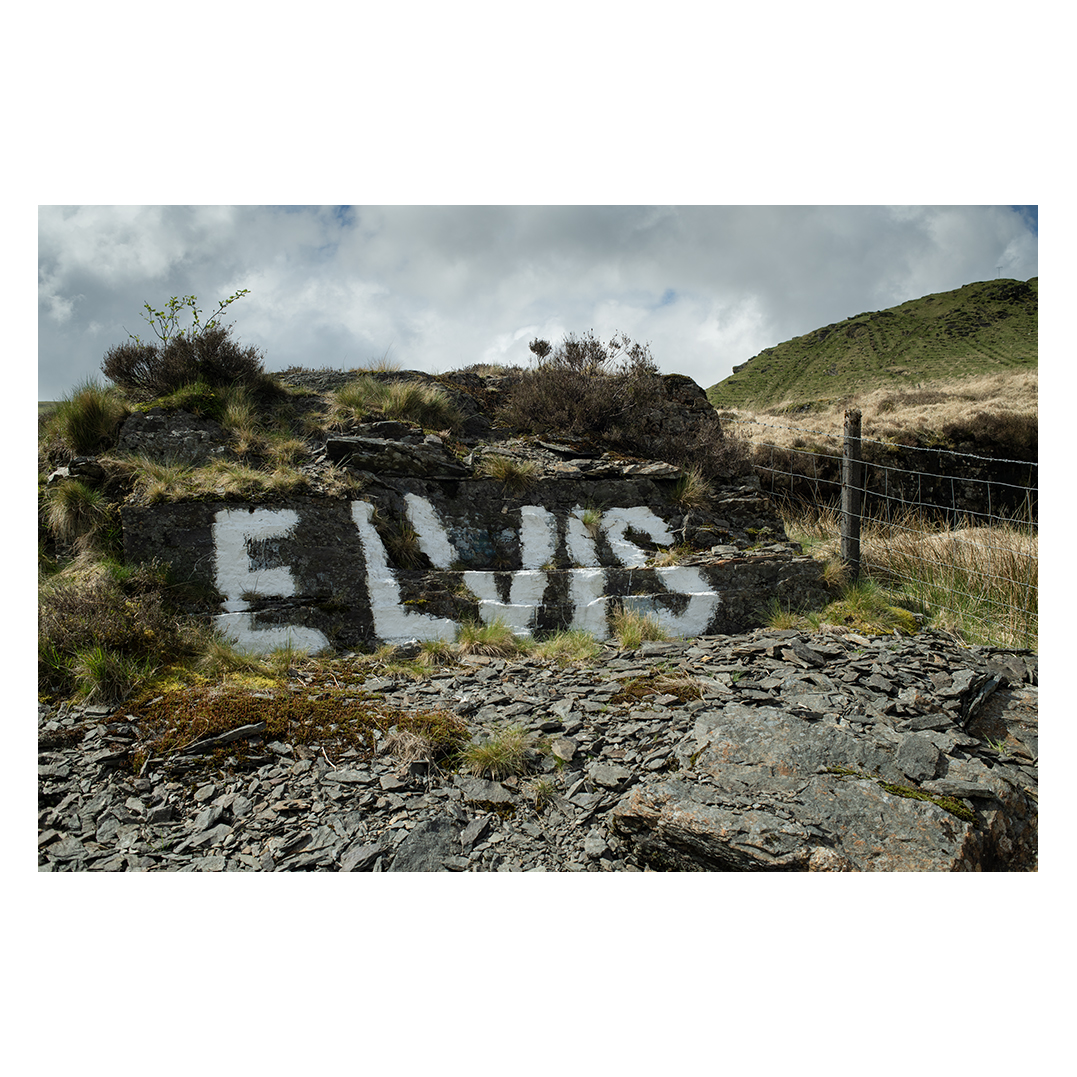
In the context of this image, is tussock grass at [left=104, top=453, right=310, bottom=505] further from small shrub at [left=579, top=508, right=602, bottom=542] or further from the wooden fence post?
the wooden fence post

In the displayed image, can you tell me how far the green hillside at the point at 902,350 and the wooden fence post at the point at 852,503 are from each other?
20.5 m

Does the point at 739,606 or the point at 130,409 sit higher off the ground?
the point at 130,409

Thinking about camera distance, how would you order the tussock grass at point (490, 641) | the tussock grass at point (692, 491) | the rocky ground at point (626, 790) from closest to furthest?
1. the rocky ground at point (626, 790)
2. the tussock grass at point (490, 641)
3. the tussock grass at point (692, 491)

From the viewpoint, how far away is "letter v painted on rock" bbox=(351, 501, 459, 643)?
607 centimetres

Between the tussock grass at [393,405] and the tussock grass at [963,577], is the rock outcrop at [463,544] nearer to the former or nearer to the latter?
the tussock grass at [393,405]

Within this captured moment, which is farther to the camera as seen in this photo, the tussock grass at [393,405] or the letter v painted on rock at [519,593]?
the tussock grass at [393,405]

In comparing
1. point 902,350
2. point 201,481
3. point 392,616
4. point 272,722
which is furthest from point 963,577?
point 902,350

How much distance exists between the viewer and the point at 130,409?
766 centimetres

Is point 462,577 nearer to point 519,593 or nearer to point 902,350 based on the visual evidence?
point 519,593

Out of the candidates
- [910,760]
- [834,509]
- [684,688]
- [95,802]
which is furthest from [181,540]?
[834,509]

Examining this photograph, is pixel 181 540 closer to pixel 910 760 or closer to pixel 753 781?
pixel 753 781

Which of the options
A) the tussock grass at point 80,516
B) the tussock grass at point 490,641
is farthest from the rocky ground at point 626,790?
the tussock grass at point 80,516

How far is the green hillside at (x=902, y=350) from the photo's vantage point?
2964 cm

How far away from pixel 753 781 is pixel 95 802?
3.95 meters
